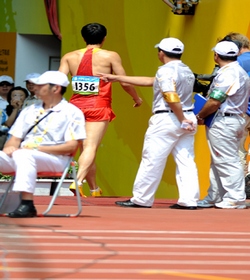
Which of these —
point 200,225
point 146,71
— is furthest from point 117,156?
point 200,225

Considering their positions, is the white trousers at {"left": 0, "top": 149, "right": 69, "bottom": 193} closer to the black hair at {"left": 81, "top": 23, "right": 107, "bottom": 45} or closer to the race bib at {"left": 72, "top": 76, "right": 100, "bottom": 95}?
the race bib at {"left": 72, "top": 76, "right": 100, "bottom": 95}

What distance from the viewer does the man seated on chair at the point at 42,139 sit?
757 centimetres

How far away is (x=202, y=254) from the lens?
6.18 metres

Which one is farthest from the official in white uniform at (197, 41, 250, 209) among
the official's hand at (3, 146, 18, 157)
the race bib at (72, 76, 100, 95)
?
the official's hand at (3, 146, 18, 157)

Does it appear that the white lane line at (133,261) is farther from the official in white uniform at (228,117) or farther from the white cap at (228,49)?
the white cap at (228,49)

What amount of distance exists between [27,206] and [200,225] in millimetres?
1359

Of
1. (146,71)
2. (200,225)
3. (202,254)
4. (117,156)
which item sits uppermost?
(202,254)

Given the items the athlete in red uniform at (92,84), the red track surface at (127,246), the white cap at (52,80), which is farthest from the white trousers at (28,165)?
the athlete in red uniform at (92,84)

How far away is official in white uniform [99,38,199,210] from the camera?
8906 mm

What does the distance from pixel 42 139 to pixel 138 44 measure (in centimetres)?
791

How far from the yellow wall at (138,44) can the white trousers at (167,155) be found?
2.95 meters

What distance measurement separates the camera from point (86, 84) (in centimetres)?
1043

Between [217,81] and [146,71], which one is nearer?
[217,81]

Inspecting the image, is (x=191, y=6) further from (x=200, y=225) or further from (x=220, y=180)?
(x=200, y=225)
